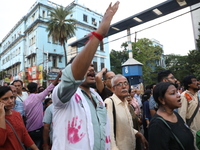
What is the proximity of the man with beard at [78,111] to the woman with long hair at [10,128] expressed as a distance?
3.20 feet

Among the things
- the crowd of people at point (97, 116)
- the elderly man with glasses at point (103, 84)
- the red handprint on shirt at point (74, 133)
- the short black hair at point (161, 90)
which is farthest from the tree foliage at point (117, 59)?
the red handprint on shirt at point (74, 133)

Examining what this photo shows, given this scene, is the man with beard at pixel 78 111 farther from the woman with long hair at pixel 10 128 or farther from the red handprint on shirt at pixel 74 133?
the woman with long hair at pixel 10 128

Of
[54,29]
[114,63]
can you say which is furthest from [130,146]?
[114,63]

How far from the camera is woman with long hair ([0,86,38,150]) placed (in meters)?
1.98

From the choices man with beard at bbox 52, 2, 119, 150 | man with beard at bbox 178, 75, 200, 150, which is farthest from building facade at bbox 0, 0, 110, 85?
man with beard at bbox 52, 2, 119, 150

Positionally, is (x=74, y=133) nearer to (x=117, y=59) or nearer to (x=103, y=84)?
(x=103, y=84)

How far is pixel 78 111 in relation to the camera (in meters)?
1.42

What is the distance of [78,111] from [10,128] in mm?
1331

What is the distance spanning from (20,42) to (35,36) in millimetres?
7741

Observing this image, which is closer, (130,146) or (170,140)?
(170,140)

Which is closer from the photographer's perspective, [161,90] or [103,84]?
[161,90]

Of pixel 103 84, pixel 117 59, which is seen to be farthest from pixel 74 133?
pixel 117 59

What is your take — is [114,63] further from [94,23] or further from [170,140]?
[170,140]

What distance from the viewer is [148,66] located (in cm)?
3262
